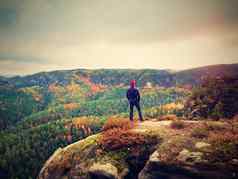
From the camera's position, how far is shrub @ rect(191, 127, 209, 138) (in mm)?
15680

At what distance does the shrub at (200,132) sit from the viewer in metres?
15.7

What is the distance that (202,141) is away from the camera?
15.0 meters

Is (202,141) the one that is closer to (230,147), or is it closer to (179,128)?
(230,147)

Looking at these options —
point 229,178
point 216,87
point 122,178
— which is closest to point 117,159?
point 122,178

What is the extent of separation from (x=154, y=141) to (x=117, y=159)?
2728 millimetres

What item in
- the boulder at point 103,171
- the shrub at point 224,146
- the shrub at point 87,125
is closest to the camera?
the shrub at point 224,146

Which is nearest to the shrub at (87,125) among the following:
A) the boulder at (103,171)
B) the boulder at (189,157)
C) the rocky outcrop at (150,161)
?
the rocky outcrop at (150,161)

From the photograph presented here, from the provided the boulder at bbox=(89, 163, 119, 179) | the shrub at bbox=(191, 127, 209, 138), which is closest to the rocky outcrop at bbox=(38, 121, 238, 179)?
the boulder at bbox=(89, 163, 119, 179)

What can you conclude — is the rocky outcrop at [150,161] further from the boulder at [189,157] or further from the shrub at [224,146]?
the shrub at [224,146]

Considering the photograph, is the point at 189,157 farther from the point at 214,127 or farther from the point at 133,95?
the point at 133,95

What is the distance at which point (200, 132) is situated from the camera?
15.9 m

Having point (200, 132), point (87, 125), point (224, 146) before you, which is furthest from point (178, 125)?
point (87, 125)

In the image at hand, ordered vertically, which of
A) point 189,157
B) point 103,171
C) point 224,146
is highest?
point 224,146

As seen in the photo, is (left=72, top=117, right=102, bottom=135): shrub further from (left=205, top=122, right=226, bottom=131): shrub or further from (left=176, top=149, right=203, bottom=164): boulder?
(left=176, top=149, right=203, bottom=164): boulder
